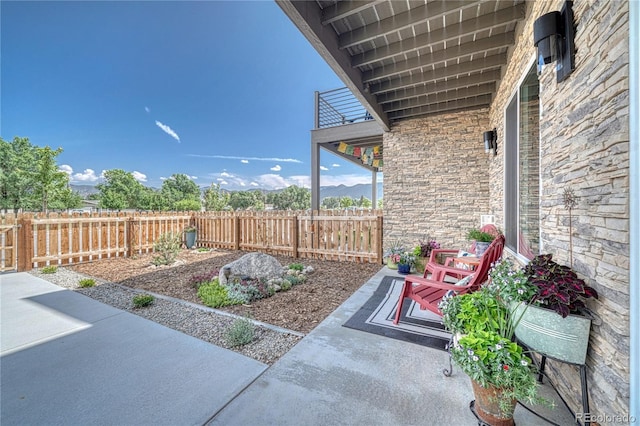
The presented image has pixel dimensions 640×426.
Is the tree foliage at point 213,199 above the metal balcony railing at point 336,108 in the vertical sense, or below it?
→ below

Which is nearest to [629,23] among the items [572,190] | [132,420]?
[572,190]

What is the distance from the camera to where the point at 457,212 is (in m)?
5.18

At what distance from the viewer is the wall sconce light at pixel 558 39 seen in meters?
1.65

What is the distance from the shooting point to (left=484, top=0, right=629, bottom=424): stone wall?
1.16 metres

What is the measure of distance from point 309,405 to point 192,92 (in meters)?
23.4

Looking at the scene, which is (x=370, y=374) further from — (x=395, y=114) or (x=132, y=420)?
(x=395, y=114)

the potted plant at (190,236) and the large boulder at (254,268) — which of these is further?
the potted plant at (190,236)

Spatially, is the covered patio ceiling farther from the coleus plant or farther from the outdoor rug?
the outdoor rug

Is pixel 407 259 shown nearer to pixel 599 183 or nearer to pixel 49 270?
pixel 599 183

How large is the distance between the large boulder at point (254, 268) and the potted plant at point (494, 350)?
3.17 meters

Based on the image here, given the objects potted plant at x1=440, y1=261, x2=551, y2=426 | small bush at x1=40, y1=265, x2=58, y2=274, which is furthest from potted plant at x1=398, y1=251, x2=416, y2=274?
small bush at x1=40, y1=265, x2=58, y2=274

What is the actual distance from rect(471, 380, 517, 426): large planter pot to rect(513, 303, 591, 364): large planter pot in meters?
0.36

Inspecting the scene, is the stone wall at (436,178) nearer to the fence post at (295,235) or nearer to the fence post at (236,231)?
the fence post at (295,235)

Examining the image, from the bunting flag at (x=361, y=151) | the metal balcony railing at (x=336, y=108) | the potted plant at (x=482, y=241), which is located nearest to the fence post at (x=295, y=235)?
the bunting flag at (x=361, y=151)
